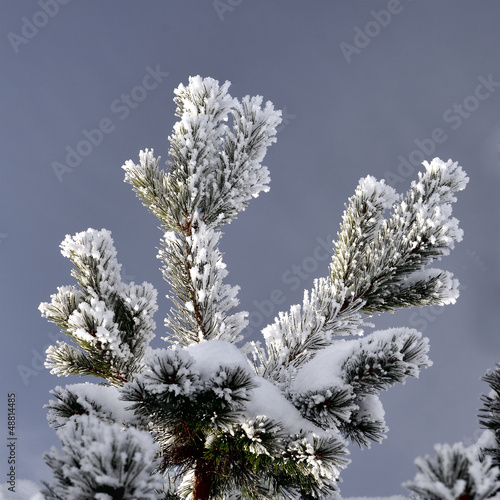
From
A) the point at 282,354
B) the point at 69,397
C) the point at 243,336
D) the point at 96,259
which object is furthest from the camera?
the point at 243,336

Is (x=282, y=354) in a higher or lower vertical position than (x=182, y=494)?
higher

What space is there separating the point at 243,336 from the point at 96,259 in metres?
1.25

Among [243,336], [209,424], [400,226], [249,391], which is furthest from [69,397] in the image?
[400,226]

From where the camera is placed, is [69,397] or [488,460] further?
[69,397]

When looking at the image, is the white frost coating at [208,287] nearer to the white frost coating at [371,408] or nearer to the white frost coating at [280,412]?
the white frost coating at [280,412]

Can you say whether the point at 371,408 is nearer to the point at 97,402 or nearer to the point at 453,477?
the point at 453,477

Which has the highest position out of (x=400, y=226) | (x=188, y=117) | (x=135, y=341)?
(x=188, y=117)

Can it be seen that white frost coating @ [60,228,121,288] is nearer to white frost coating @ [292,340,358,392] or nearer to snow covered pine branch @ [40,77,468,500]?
snow covered pine branch @ [40,77,468,500]

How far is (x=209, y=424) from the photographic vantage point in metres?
2.15

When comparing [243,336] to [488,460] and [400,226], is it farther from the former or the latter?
[488,460]

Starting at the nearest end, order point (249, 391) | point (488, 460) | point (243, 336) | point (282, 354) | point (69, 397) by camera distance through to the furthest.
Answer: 1. point (488, 460)
2. point (249, 391)
3. point (69, 397)
4. point (282, 354)
5. point (243, 336)

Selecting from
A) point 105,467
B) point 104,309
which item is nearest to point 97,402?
point 104,309

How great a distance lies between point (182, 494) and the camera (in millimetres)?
2934

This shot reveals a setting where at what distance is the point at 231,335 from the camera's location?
3.04 metres
